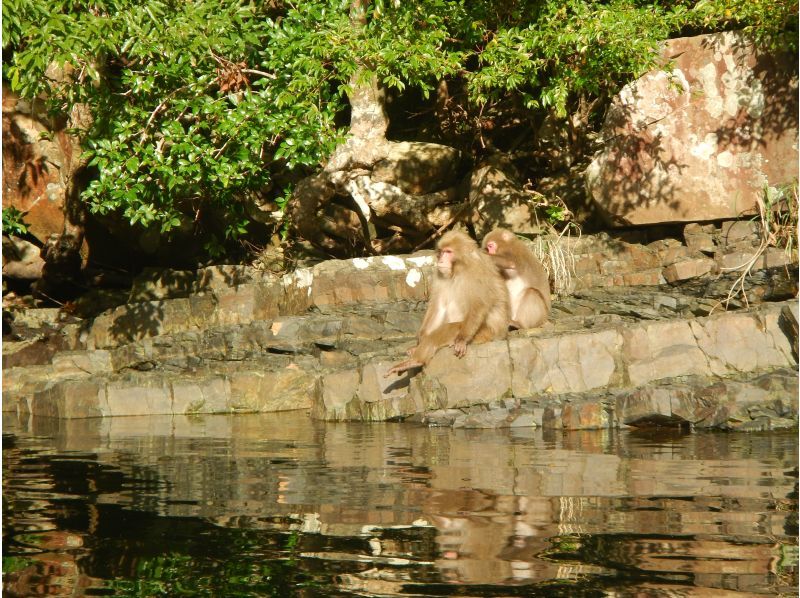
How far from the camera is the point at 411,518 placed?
5.05 metres

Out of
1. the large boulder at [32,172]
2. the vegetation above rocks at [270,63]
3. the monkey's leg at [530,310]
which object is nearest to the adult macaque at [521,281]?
the monkey's leg at [530,310]

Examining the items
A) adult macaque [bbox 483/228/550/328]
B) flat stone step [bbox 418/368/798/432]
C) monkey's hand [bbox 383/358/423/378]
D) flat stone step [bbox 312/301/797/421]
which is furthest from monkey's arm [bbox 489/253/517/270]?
flat stone step [bbox 418/368/798/432]

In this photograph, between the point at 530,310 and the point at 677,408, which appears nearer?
the point at 677,408

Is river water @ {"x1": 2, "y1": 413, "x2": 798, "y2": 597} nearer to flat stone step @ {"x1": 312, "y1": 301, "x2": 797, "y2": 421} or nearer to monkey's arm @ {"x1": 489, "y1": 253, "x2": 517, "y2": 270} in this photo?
flat stone step @ {"x1": 312, "y1": 301, "x2": 797, "y2": 421}

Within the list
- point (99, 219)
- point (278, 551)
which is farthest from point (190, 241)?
point (278, 551)

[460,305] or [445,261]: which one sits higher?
[445,261]

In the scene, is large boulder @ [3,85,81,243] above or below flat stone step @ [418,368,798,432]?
above

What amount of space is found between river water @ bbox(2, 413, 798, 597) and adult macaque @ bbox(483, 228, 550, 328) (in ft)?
10.4

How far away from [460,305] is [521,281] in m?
1.63

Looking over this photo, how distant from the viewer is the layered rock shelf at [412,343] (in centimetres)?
959

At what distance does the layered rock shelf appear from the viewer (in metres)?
9.59

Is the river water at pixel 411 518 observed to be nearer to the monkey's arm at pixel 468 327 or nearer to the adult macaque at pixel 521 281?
the monkey's arm at pixel 468 327

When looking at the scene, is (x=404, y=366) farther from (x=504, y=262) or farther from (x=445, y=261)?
(x=504, y=262)

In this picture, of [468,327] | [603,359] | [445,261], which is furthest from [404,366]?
[603,359]
